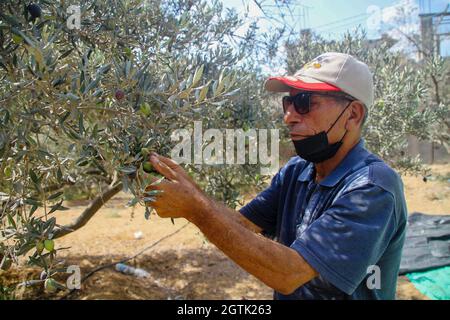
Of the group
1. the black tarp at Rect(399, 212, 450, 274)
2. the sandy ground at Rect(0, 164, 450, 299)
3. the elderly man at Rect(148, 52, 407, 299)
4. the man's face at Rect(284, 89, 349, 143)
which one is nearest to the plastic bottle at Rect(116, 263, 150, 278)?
the sandy ground at Rect(0, 164, 450, 299)

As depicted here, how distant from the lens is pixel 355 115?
1911 mm

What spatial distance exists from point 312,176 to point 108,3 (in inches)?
55.6

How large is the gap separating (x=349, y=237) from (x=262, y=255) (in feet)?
1.09

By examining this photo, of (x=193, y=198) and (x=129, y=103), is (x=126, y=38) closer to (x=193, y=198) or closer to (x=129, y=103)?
(x=129, y=103)

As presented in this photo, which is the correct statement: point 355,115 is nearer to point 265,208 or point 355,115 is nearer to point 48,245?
point 265,208

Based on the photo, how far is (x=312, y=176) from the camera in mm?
1986

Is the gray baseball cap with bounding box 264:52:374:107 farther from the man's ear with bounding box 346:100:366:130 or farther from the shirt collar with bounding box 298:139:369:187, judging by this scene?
the shirt collar with bounding box 298:139:369:187

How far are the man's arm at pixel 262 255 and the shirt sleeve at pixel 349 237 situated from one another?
0.05m

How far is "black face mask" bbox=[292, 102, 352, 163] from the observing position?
1.84 metres

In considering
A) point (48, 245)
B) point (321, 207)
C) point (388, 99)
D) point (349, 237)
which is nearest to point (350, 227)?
point (349, 237)

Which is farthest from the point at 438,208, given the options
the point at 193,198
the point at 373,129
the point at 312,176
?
the point at 193,198

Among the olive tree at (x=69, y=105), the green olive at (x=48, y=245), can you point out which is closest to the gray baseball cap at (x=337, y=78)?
the olive tree at (x=69, y=105)

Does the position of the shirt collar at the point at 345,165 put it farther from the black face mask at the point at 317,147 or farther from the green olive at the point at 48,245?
the green olive at the point at 48,245

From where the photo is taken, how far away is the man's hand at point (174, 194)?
148 centimetres
